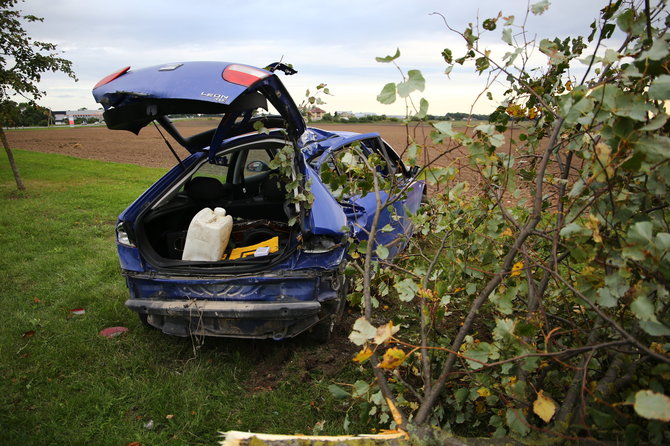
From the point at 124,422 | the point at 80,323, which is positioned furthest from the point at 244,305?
the point at 80,323

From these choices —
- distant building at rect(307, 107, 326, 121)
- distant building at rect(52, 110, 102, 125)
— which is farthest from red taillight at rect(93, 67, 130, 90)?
distant building at rect(52, 110, 102, 125)

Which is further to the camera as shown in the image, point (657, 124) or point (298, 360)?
point (298, 360)

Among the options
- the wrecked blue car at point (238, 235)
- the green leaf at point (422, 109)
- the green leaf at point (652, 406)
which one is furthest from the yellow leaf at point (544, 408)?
the wrecked blue car at point (238, 235)

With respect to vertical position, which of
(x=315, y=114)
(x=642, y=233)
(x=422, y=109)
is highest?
(x=315, y=114)

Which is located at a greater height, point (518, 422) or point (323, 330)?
point (518, 422)

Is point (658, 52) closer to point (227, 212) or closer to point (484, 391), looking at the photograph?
point (484, 391)

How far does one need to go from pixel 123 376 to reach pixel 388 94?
120 inches

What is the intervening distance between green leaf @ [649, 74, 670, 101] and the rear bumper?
239 centimetres

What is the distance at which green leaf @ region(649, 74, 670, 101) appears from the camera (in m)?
1.57

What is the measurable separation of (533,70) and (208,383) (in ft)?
10.6

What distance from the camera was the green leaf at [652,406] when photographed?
4.60 feet

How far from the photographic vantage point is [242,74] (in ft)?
10.2

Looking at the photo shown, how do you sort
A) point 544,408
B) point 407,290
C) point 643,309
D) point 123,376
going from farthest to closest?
1. point 123,376
2. point 407,290
3. point 544,408
4. point 643,309

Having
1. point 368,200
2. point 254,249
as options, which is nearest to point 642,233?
point 254,249
